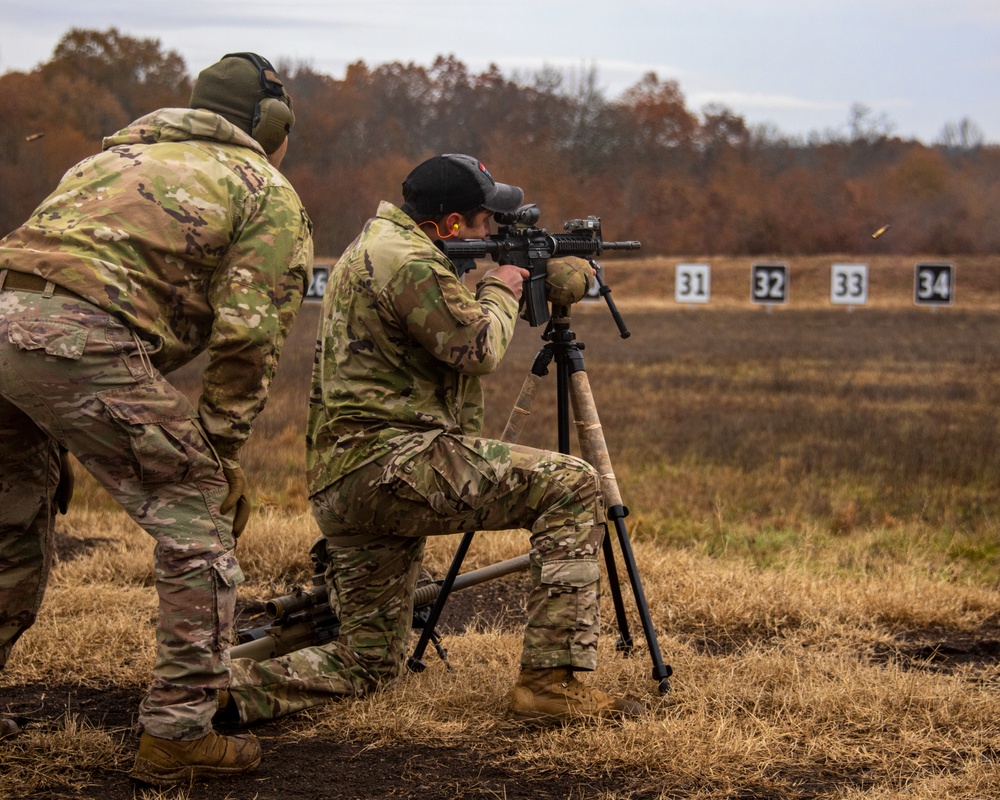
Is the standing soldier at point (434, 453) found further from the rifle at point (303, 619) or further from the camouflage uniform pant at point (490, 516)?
the rifle at point (303, 619)

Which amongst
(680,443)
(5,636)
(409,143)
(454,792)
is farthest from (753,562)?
(409,143)

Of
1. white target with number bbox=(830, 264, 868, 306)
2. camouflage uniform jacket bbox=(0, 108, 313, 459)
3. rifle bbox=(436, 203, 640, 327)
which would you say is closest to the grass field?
camouflage uniform jacket bbox=(0, 108, 313, 459)

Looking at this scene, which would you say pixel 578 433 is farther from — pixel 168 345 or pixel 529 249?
pixel 168 345

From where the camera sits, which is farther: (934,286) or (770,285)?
(770,285)

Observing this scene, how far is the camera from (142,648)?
Answer: 4211 mm

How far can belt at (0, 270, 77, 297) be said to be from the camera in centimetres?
288

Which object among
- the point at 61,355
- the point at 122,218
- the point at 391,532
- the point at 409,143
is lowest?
the point at 391,532

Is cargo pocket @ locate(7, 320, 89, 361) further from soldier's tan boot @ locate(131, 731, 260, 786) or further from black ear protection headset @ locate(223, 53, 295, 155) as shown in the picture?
soldier's tan boot @ locate(131, 731, 260, 786)

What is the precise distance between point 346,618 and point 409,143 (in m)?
17.0

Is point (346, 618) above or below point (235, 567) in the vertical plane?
below

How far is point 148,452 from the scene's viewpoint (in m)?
2.90

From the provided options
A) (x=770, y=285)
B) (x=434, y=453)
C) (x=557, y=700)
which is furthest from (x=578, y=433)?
(x=770, y=285)

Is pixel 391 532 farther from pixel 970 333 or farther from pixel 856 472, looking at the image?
pixel 970 333

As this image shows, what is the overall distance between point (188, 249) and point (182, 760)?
1333 millimetres
